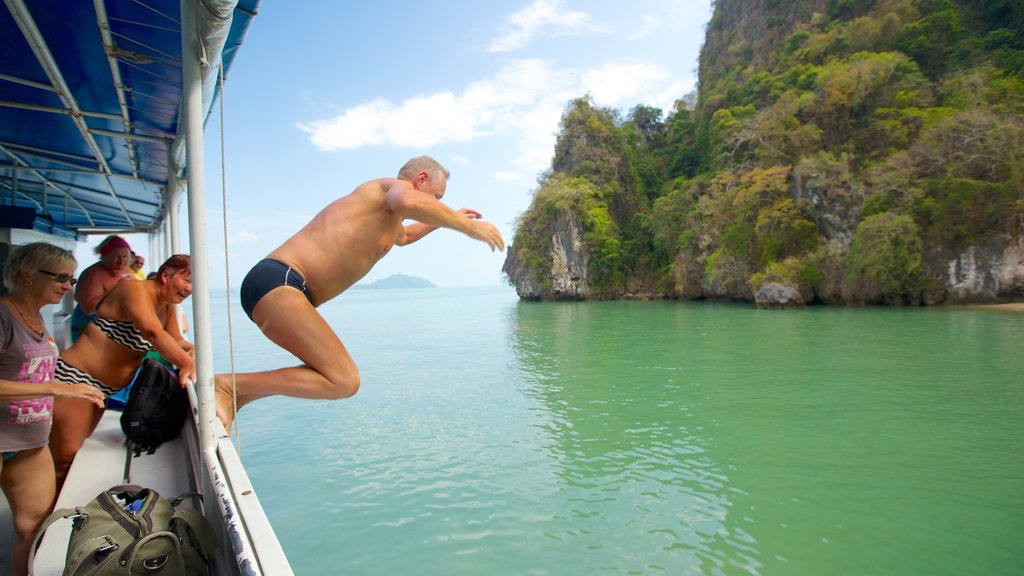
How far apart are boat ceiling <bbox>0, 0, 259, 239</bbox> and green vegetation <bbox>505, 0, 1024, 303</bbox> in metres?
24.0

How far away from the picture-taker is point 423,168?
1965 millimetres

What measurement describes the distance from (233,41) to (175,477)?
6.02ft

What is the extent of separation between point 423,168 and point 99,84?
2.24 metres

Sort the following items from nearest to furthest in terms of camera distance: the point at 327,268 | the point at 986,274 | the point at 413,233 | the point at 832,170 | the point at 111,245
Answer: the point at 327,268
the point at 413,233
the point at 111,245
the point at 986,274
the point at 832,170

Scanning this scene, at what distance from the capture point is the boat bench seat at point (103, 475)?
160 cm

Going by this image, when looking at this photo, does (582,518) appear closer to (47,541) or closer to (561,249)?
(47,541)

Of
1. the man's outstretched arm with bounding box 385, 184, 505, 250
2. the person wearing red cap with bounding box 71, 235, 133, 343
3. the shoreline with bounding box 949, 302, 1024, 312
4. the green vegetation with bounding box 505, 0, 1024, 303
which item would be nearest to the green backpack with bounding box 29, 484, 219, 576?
the man's outstretched arm with bounding box 385, 184, 505, 250

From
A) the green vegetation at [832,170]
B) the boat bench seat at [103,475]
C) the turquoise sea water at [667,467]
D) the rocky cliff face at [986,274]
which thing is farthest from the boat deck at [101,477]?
the rocky cliff face at [986,274]

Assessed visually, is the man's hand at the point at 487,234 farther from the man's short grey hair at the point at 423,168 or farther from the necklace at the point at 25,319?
the necklace at the point at 25,319

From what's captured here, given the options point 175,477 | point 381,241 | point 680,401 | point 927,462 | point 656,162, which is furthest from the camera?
point 656,162

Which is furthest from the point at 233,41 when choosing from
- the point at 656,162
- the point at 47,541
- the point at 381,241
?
the point at 656,162

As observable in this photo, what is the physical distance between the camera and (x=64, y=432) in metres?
2.18

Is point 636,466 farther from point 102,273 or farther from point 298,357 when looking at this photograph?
point 102,273

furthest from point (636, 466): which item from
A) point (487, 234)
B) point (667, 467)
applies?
point (487, 234)
